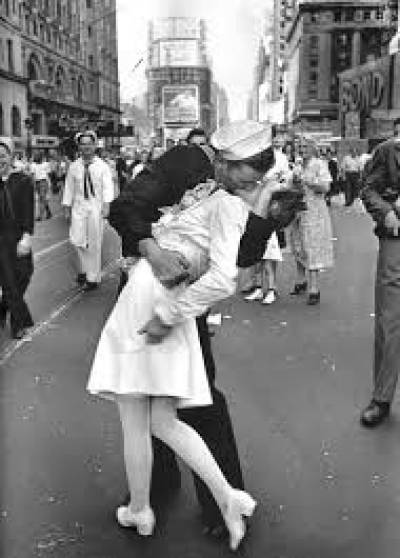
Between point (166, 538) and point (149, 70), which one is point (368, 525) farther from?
point (149, 70)

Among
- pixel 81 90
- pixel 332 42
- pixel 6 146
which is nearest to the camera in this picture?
pixel 6 146

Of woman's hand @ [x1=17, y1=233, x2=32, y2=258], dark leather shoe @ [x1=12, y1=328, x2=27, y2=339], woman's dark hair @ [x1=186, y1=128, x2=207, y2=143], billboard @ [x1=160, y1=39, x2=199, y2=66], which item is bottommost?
dark leather shoe @ [x1=12, y1=328, x2=27, y2=339]

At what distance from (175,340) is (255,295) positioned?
5810 millimetres

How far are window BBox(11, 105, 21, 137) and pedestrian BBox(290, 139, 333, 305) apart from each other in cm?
5020

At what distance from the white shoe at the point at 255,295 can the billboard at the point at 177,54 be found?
113 meters

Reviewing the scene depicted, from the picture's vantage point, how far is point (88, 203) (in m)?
9.91

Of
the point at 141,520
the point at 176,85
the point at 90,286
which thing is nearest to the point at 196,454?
the point at 141,520

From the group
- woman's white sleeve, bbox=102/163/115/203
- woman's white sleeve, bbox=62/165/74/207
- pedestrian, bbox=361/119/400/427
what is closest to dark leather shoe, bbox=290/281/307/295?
woman's white sleeve, bbox=102/163/115/203

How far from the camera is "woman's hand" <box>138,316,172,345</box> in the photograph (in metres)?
2.86

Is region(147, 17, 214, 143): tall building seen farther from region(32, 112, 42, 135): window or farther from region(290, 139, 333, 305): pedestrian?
region(290, 139, 333, 305): pedestrian

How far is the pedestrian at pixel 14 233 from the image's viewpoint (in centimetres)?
698

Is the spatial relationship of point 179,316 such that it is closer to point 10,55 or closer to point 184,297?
point 184,297

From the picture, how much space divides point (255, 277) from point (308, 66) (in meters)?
117

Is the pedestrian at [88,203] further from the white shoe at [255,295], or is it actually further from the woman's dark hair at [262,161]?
the woman's dark hair at [262,161]
